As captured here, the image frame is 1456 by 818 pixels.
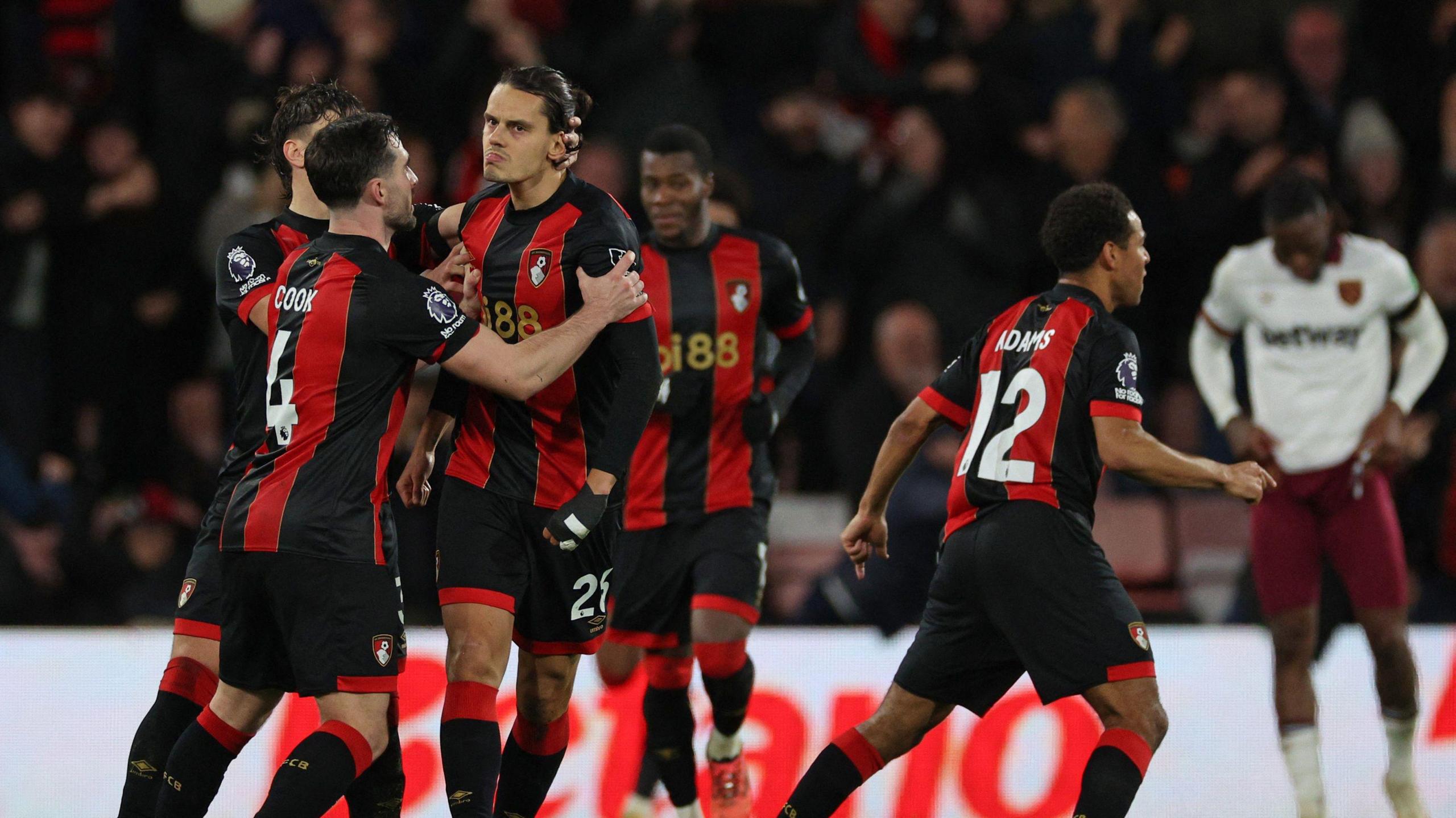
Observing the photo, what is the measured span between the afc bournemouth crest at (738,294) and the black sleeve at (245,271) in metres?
1.90

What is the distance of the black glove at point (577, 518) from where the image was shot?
4.85 metres

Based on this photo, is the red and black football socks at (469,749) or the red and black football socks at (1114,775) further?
the red and black football socks at (469,749)

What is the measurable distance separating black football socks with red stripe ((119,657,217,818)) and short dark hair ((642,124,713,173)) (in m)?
2.55

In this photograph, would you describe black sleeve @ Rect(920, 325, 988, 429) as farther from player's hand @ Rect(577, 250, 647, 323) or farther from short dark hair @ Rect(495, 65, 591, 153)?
short dark hair @ Rect(495, 65, 591, 153)

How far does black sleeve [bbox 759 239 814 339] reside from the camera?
21.8ft

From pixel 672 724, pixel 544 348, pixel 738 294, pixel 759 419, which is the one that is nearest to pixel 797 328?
→ pixel 738 294

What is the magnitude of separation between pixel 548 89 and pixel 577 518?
1296 millimetres

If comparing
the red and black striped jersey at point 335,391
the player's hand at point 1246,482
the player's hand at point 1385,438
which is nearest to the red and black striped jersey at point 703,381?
the red and black striped jersey at point 335,391

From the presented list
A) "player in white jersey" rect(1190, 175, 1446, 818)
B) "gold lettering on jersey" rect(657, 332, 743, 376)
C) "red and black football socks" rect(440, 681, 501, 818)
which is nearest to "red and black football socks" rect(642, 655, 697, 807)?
"gold lettering on jersey" rect(657, 332, 743, 376)

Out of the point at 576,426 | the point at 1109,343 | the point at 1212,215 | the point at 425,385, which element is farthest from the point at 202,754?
the point at 1212,215

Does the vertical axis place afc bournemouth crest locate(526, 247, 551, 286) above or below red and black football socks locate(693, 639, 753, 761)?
above

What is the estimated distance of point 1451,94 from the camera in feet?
30.7

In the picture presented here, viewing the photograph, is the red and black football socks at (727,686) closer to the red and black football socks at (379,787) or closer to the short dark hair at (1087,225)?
the red and black football socks at (379,787)

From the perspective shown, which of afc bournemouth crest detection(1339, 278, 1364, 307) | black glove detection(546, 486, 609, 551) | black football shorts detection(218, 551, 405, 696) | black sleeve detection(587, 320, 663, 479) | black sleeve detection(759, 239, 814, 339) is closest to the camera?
black football shorts detection(218, 551, 405, 696)
